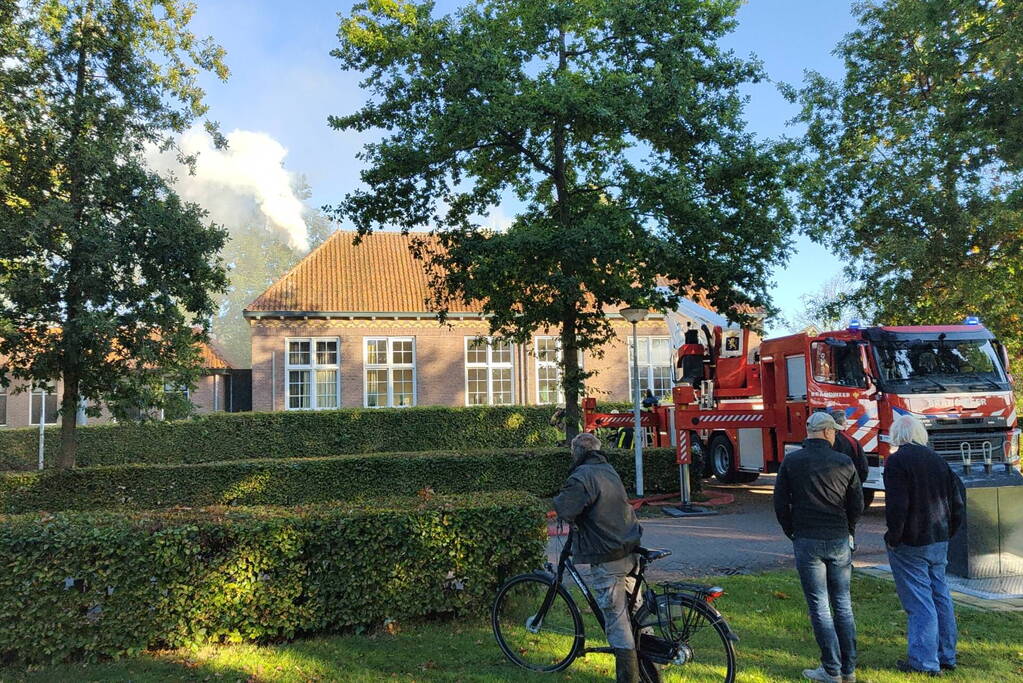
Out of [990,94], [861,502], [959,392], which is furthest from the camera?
[990,94]

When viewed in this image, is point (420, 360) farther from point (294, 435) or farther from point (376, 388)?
point (294, 435)

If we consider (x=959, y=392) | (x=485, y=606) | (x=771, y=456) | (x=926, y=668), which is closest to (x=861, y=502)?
(x=926, y=668)

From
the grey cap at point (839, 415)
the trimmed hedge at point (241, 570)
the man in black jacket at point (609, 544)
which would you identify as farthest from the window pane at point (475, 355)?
the man in black jacket at point (609, 544)

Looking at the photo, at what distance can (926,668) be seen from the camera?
4973 mm

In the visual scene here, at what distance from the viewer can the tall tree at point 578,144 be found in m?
13.0

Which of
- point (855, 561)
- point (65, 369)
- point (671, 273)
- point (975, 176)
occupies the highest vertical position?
point (975, 176)

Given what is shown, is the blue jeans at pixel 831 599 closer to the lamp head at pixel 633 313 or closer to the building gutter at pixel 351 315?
the lamp head at pixel 633 313

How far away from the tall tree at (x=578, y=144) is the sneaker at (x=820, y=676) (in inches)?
339

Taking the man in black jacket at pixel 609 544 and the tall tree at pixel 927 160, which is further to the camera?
the tall tree at pixel 927 160

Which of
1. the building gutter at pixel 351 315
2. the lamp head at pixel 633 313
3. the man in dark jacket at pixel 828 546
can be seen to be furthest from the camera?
the building gutter at pixel 351 315

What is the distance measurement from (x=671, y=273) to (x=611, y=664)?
9.08 meters

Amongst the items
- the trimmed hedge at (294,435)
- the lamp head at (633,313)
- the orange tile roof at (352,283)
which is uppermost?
the orange tile roof at (352,283)

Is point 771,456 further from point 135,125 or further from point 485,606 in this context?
point 135,125

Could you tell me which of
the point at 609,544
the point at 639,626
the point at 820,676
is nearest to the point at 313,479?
the point at 639,626
